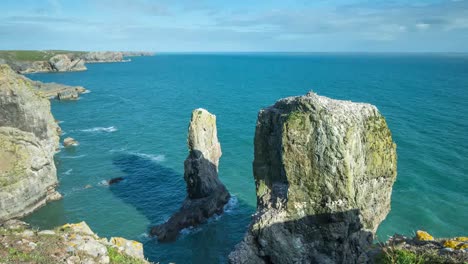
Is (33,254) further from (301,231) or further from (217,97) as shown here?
(217,97)

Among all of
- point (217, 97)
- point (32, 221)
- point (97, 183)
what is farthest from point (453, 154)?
point (217, 97)

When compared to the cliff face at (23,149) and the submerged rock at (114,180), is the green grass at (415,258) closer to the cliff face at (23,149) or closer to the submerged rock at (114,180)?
the cliff face at (23,149)

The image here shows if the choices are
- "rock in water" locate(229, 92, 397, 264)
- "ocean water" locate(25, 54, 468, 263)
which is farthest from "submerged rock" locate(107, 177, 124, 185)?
"rock in water" locate(229, 92, 397, 264)

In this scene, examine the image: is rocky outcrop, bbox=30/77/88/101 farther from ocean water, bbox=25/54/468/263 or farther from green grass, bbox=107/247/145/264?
green grass, bbox=107/247/145/264

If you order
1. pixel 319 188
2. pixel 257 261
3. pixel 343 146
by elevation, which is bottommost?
pixel 257 261

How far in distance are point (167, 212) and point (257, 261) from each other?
25.2m

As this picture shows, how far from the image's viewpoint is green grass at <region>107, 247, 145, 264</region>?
20328mm

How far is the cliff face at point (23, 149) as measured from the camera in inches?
1742

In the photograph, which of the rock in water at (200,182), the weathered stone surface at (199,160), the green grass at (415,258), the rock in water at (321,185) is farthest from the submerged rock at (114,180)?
the green grass at (415,258)

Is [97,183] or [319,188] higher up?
[319,188]

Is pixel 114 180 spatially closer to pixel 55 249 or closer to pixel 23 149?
pixel 23 149

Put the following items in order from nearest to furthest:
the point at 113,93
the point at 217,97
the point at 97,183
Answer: the point at 97,183 < the point at 217,97 < the point at 113,93

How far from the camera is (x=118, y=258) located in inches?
813

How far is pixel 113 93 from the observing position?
14500 centimetres
